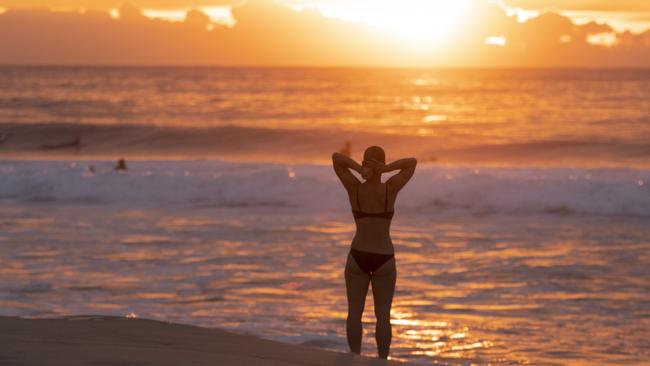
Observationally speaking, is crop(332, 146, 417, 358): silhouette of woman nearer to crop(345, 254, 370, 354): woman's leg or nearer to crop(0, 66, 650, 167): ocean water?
crop(345, 254, 370, 354): woman's leg

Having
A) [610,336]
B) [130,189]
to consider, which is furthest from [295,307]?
[130,189]

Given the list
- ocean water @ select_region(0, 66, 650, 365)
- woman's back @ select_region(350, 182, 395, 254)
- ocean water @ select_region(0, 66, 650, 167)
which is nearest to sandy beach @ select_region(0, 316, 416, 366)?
woman's back @ select_region(350, 182, 395, 254)

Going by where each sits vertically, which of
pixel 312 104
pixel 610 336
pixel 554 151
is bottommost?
pixel 610 336

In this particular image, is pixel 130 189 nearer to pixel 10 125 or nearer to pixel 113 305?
pixel 113 305

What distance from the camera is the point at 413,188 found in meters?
23.4

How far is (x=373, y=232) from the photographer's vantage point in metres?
7.14

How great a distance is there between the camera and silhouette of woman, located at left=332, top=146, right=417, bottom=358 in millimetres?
7016

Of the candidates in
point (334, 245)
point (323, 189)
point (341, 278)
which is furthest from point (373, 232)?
point (323, 189)

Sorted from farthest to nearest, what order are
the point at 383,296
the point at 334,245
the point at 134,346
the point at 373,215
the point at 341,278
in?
the point at 334,245 → the point at 341,278 → the point at 383,296 → the point at 373,215 → the point at 134,346

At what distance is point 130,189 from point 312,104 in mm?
49606

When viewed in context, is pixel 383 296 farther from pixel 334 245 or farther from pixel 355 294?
pixel 334 245

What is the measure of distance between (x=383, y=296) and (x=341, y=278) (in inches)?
230

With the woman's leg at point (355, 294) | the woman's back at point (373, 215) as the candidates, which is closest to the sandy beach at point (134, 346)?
the woman's leg at point (355, 294)

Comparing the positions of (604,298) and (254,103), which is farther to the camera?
(254,103)
